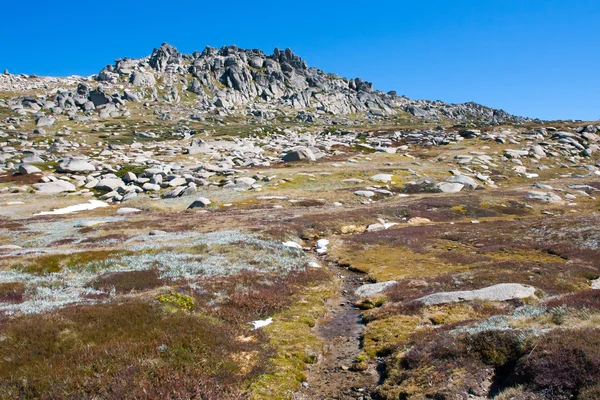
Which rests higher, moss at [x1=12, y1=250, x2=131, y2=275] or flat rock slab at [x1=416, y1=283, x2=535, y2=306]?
moss at [x1=12, y1=250, x2=131, y2=275]

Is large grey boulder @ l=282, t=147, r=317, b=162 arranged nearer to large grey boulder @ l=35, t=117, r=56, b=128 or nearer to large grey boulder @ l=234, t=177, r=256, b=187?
large grey boulder @ l=234, t=177, r=256, b=187

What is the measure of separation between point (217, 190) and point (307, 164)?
35.0 m

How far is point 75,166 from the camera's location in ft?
311

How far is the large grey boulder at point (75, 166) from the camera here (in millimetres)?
93463

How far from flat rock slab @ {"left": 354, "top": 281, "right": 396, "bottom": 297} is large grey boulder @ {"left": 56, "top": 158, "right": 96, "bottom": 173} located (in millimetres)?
92534

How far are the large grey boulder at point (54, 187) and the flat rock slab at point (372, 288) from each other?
254ft

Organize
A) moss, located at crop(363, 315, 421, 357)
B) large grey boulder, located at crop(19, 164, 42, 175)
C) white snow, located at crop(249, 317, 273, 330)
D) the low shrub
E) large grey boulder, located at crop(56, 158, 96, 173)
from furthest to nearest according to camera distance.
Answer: large grey boulder, located at crop(56, 158, 96, 173)
large grey boulder, located at crop(19, 164, 42, 175)
white snow, located at crop(249, 317, 273, 330)
moss, located at crop(363, 315, 421, 357)
the low shrub

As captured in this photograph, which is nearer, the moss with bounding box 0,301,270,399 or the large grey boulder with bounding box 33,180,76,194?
the moss with bounding box 0,301,270,399

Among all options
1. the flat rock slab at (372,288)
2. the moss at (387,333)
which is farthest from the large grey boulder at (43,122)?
the moss at (387,333)

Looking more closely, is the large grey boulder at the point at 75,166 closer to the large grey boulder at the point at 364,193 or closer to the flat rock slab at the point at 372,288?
the large grey boulder at the point at 364,193

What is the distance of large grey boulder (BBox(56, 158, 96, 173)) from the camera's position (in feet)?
307

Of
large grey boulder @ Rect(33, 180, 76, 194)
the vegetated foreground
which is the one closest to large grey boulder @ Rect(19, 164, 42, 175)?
large grey boulder @ Rect(33, 180, 76, 194)

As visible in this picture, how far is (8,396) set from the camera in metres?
10.4

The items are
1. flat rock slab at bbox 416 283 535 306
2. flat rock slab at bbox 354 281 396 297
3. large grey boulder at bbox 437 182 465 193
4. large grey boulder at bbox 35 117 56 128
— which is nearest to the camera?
flat rock slab at bbox 416 283 535 306
